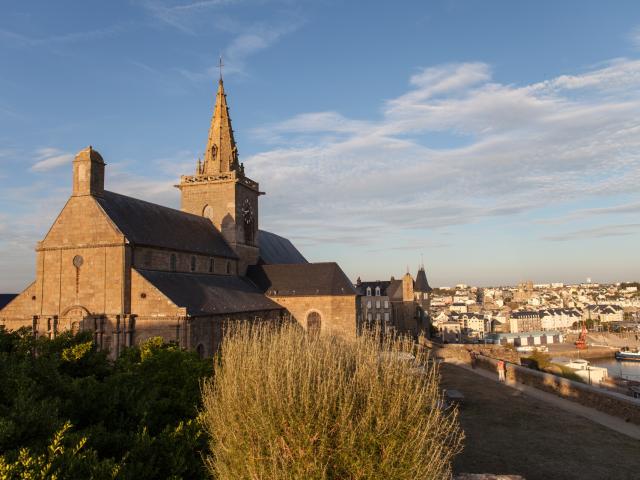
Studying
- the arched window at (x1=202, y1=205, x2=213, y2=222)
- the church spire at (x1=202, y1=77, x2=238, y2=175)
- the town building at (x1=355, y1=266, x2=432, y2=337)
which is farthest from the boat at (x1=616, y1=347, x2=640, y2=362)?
the arched window at (x1=202, y1=205, x2=213, y2=222)

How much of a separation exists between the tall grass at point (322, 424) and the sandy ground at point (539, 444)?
5635 millimetres

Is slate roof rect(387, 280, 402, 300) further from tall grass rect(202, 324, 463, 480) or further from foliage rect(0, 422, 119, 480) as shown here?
foliage rect(0, 422, 119, 480)

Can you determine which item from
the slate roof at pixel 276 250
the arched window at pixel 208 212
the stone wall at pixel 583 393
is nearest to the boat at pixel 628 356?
the slate roof at pixel 276 250

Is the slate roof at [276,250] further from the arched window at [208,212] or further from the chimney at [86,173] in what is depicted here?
the chimney at [86,173]

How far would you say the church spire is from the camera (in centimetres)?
4228

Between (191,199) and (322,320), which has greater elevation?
(191,199)

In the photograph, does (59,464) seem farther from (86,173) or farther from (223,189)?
(223,189)

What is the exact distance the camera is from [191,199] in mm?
42406

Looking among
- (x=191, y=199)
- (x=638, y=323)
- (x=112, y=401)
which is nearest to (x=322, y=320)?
(x=191, y=199)

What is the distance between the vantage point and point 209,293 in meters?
31.9

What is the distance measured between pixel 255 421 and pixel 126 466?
2158 mm

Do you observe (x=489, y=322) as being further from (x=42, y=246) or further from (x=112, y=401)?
(x=112, y=401)

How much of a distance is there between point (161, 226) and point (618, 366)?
285 feet

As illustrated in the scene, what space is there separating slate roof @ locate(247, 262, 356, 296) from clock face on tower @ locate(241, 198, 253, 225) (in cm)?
416
